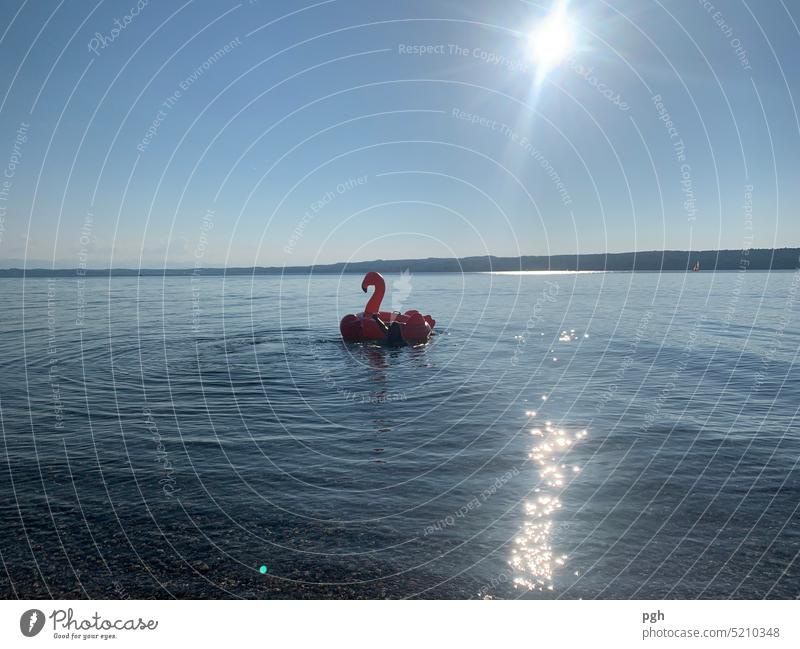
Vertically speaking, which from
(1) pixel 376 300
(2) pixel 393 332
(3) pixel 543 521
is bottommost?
(3) pixel 543 521

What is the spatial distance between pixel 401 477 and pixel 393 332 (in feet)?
53.8

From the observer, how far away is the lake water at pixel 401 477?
677 centimetres

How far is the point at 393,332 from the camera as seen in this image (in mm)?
26156

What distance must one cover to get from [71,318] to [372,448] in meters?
36.0

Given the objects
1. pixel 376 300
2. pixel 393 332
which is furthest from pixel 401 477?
pixel 376 300

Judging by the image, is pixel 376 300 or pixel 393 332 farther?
pixel 376 300

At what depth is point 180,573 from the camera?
6730 millimetres

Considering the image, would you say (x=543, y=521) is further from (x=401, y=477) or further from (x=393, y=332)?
(x=393, y=332)

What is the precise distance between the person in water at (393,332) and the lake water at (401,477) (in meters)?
4.32
